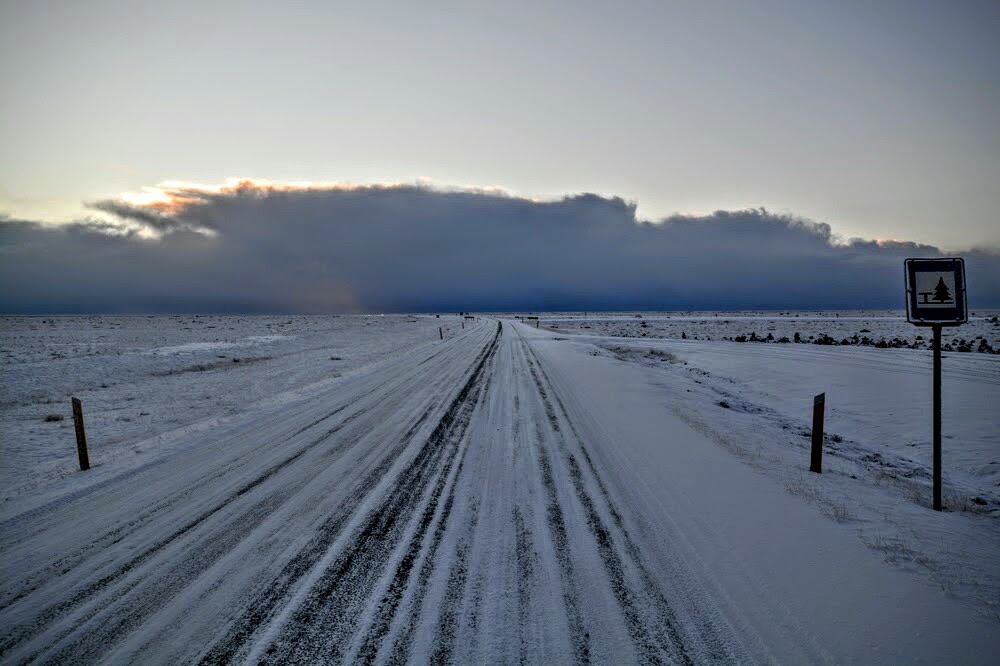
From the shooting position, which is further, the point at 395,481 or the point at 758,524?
the point at 395,481

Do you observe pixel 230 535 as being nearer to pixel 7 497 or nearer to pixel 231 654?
pixel 231 654

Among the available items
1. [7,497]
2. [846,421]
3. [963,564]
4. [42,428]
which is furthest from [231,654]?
[846,421]

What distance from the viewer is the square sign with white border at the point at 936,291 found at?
5215 millimetres

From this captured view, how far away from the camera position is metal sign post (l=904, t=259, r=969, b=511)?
17.1ft

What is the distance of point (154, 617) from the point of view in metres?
3.53

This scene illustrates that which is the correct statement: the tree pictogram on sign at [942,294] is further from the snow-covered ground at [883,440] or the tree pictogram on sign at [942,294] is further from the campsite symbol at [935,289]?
the snow-covered ground at [883,440]

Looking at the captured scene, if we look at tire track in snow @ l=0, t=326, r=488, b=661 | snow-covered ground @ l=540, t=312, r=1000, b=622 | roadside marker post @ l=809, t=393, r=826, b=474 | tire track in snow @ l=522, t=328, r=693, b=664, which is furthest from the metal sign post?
tire track in snow @ l=0, t=326, r=488, b=661

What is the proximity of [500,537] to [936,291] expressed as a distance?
5935 mm

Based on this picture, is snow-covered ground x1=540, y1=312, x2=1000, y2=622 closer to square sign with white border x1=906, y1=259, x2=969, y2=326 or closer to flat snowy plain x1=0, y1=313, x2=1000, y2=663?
flat snowy plain x1=0, y1=313, x2=1000, y2=663

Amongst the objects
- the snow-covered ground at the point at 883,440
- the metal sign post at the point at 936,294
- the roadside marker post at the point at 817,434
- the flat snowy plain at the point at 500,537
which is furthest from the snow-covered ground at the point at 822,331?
the metal sign post at the point at 936,294

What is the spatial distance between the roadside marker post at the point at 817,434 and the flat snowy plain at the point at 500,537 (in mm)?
198

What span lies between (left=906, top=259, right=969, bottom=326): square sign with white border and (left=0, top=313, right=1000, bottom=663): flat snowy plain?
2502mm

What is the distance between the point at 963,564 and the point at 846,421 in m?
7.47

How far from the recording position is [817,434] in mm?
6938
